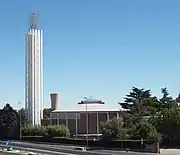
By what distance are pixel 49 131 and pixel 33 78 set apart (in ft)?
118

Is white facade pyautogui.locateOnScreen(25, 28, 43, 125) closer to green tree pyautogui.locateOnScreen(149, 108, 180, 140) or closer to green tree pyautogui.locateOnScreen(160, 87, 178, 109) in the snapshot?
green tree pyautogui.locateOnScreen(160, 87, 178, 109)

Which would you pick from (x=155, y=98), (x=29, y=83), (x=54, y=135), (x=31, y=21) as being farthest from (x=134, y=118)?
(x=31, y=21)

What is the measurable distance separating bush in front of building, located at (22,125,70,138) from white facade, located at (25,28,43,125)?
78.5ft

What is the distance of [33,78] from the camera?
151000 mm

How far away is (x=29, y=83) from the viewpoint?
151875 millimetres

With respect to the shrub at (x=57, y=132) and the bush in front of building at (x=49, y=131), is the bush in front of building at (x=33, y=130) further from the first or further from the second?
the shrub at (x=57, y=132)

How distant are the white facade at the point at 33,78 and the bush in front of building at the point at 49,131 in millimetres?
23912

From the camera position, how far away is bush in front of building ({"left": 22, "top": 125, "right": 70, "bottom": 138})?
117 metres

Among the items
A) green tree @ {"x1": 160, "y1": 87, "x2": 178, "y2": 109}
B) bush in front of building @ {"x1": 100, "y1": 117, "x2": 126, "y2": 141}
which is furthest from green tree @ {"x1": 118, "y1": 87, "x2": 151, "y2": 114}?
bush in front of building @ {"x1": 100, "y1": 117, "x2": 126, "y2": 141}

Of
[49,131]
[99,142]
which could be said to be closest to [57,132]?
[49,131]

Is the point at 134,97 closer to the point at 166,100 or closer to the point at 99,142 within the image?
the point at 166,100

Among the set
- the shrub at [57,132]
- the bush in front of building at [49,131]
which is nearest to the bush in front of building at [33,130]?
the bush in front of building at [49,131]

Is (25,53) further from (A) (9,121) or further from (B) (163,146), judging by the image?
(B) (163,146)

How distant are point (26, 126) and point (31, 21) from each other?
4387cm
